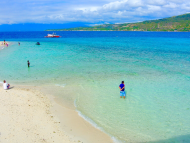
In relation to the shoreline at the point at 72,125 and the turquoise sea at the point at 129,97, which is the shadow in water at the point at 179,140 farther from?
the shoreline at the point at 72,125

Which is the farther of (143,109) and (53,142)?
(143,109)

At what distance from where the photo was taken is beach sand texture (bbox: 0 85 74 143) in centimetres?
1148

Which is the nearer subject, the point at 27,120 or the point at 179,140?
the point at 179,140

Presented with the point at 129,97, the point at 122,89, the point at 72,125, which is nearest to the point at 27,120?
the point at 72,125

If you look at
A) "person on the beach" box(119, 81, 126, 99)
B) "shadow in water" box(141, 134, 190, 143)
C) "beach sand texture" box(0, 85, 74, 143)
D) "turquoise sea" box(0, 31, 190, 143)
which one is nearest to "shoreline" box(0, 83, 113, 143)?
"beach sand texture" box(0, 85, 74, 143)

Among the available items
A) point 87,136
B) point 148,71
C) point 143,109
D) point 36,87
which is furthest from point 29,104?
point 148,71

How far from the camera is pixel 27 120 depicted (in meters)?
13.7

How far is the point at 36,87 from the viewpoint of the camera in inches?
871

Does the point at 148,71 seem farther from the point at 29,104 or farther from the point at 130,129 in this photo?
the point at 29,104

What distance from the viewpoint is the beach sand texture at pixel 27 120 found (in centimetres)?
1148

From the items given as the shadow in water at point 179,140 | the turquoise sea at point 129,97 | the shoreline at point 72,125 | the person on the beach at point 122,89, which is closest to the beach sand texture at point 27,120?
the shoreline at point 72,125

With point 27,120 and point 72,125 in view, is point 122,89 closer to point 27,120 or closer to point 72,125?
point 72,125

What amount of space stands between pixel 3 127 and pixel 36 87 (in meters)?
10.1

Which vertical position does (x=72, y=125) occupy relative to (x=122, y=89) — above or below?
below
